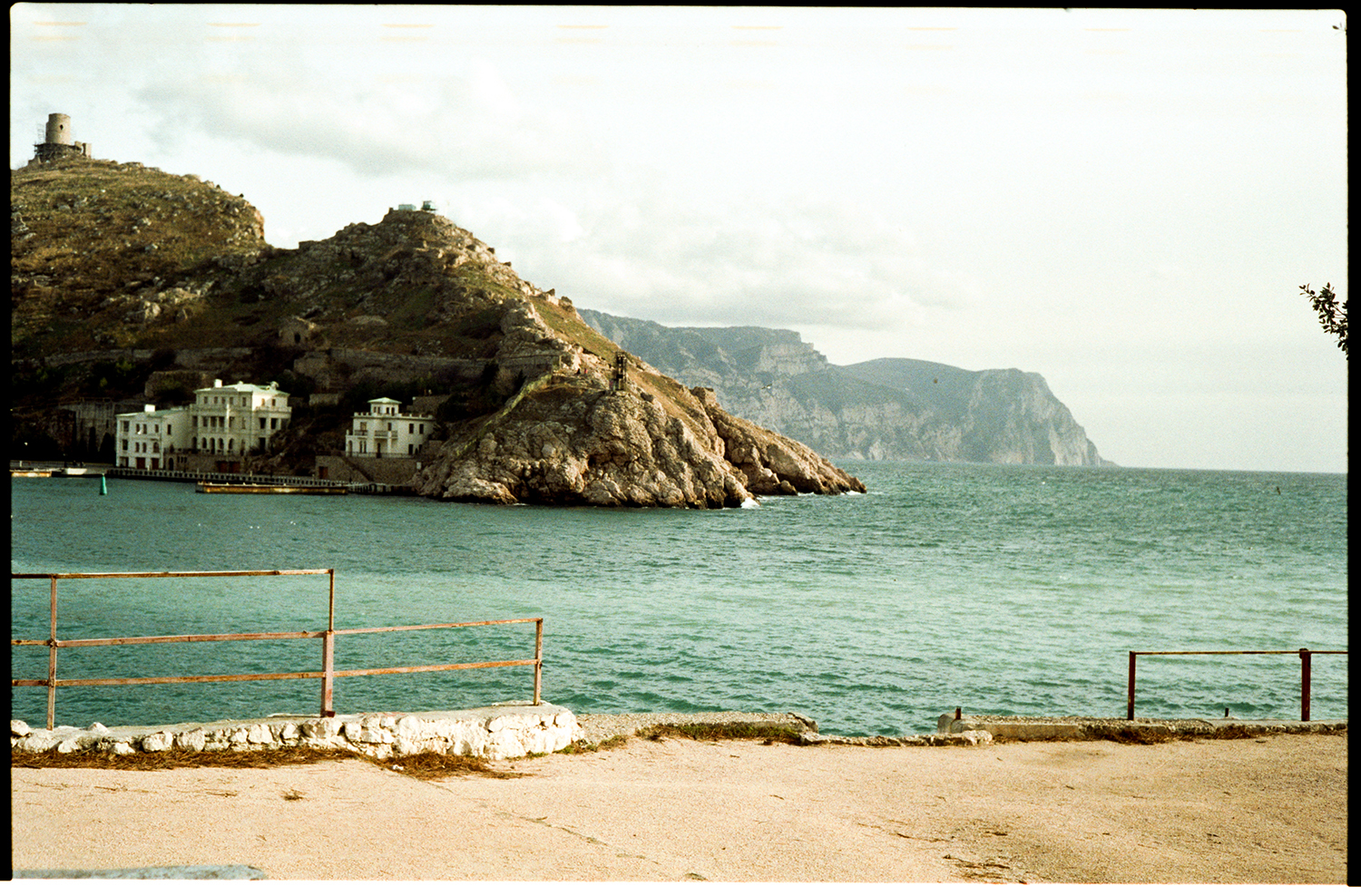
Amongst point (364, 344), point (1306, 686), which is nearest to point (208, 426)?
point (364, 344)

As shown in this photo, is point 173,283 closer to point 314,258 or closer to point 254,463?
point 314,258

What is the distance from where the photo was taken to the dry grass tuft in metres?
4.92

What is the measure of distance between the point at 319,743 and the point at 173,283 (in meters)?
102

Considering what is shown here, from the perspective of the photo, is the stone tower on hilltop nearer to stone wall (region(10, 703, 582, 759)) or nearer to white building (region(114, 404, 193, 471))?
white building (region(114, 404, 193, 471))

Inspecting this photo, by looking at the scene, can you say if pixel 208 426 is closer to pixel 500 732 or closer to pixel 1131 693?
pixel 500 732

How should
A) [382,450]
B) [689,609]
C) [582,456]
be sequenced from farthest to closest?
[382,450] < [582,456] < [689,609]

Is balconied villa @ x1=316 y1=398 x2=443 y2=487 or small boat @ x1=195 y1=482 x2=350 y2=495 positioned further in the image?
balconied villa @ x1=316 y1=398 x2=443 y2=487

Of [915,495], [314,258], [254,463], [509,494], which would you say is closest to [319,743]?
[509,494]

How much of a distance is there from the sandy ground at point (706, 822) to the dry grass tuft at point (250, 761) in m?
0.12

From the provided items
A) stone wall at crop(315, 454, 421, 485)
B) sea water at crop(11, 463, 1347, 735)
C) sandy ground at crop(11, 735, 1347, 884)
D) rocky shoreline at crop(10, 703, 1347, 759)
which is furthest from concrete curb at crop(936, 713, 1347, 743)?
stone wall at crop(315, 454, 421, 485)

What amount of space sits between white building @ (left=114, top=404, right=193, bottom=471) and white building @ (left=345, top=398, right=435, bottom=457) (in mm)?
14312

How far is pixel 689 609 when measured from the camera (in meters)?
24.4

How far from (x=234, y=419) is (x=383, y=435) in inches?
498

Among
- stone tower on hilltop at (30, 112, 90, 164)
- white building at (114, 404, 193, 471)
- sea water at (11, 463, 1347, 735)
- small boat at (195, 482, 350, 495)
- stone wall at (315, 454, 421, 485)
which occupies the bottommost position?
sea water at (11, 463, 1347, 735)
